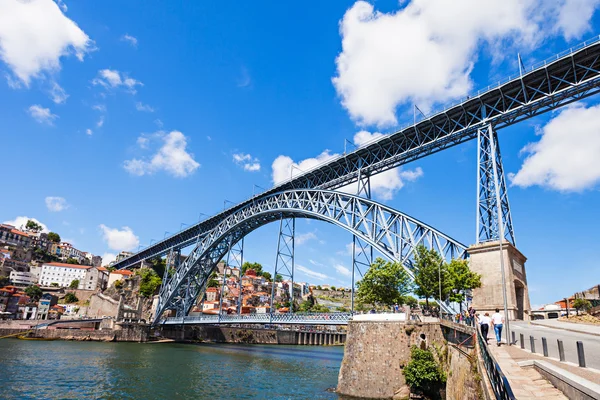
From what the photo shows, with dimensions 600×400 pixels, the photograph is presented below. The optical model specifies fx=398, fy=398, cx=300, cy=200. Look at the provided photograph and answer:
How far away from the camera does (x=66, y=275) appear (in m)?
99.2

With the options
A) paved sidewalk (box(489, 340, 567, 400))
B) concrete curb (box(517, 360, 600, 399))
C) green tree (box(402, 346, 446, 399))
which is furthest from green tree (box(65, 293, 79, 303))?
concrete curb (box(517, 360, 600, 399))

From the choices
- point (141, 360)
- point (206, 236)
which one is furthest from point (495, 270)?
point (206, 236)

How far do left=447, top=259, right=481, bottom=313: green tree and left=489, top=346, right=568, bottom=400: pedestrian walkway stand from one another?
47.5 feet

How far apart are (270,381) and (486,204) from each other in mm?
17398

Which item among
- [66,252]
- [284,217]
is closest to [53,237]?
[66,252]

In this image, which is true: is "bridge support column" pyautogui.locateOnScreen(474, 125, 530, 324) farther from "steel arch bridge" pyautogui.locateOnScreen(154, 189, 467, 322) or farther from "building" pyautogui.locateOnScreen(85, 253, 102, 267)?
"building" pyautogui.locateOnScreen(85, 253, 102, 267)

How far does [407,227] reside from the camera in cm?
2827

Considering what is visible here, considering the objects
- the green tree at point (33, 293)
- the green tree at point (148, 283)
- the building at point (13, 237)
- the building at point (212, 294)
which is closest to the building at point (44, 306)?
the green tree at point (33, 293)

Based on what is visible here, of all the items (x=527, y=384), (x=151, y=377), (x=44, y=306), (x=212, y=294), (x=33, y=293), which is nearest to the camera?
(x=527, y=384)

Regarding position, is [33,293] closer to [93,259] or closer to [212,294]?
[212,294]

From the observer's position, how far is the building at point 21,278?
8712cm

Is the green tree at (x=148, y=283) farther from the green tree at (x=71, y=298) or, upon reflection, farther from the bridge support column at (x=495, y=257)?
the bridge support column at (x=495, y=257)

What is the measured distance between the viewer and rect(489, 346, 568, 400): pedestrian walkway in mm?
5969

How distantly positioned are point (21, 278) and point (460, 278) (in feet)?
321
